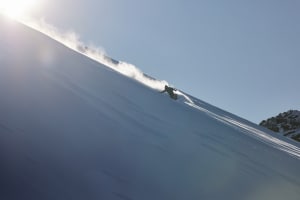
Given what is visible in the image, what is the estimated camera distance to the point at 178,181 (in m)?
4.55

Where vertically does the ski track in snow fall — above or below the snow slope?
above

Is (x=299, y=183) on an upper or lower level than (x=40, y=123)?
upper

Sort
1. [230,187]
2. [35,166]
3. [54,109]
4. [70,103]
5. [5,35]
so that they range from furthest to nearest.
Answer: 1. [5,35]
2. [70,103]
3. [54,109]
4. [230,187]
5. [35,166]

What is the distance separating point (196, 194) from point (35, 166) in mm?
2082

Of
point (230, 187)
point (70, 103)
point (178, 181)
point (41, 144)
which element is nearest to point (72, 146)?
point (41, 144)

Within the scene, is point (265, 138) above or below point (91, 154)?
above

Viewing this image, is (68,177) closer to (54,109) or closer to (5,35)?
(54,109)

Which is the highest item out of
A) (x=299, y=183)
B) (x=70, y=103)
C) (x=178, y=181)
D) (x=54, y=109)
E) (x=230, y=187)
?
(x=299, y=183)

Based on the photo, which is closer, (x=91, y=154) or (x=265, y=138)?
(x=91, y=154)

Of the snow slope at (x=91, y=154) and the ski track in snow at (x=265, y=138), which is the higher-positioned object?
the ski track in snow at (x=265, y=138)

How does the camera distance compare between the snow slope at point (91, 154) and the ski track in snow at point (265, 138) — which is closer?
the snow slope at point (91, 154)

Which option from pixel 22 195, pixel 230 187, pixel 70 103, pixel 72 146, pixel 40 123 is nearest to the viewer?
pixel 22 195

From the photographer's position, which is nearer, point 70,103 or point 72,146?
point 72,146

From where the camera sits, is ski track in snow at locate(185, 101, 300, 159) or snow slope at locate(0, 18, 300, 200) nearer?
snow slope at locate(0, 18, 300, 200)
